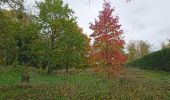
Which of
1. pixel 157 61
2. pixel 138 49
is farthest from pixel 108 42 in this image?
pixel 138 49

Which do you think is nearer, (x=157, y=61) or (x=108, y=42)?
(x=108, y=42)

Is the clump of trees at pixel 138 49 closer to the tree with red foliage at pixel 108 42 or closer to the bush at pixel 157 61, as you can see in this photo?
the bush at pixel 157 61

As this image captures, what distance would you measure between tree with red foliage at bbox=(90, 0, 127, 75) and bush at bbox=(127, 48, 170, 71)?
11079mm

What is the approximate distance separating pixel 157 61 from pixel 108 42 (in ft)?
47.2

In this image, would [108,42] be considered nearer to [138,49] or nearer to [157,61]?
[157,61]

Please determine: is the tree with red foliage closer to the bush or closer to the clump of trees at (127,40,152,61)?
the bush

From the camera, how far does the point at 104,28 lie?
40719mm

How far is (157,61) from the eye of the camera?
52.2m

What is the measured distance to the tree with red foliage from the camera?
3975cm

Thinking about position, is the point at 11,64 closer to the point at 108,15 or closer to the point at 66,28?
the point at 66,28

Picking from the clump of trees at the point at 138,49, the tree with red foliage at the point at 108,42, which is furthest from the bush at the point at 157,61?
the clump of trees at the point at 138,49

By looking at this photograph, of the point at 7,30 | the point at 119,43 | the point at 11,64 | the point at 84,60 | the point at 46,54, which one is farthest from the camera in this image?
the point at 11,64

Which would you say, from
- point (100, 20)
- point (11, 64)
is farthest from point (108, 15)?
point (11, 64)

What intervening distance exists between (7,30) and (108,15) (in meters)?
13.3
